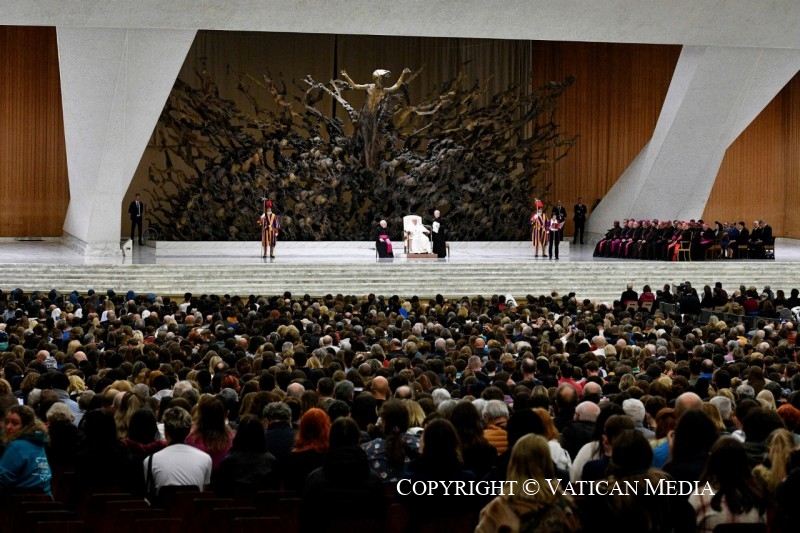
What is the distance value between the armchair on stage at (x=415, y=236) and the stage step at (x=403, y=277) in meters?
1.44

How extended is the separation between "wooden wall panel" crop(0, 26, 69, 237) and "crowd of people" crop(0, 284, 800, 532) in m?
16.8

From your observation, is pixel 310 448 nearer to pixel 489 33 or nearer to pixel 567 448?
pixel 567 448

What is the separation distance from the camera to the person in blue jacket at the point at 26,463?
477 centimetres

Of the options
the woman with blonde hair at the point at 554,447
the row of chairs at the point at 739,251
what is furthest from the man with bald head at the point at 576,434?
the row of chairs at the point at 739,251

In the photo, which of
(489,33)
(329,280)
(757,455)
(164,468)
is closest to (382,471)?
(164,468)

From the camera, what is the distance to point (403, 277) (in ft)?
61.5

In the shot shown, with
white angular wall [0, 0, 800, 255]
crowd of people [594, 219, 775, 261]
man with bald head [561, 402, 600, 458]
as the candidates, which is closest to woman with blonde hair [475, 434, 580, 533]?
man with bald head [561, 402, 600, 458]

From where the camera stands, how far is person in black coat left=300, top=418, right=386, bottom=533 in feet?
13.6

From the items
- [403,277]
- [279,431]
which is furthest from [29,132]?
[279,431]

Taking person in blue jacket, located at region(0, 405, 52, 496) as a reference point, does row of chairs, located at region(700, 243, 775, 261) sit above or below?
above

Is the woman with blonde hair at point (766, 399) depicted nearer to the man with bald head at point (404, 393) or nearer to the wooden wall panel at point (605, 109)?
the man with bald head at point (404, 393)

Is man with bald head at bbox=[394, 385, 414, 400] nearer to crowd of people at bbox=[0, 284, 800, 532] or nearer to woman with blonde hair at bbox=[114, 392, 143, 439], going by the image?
crowd of people at bbox=[0, 284, 800, 532]

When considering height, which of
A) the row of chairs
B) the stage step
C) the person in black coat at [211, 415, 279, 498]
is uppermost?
the row of chairs

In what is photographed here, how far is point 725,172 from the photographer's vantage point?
3158 centimetres
